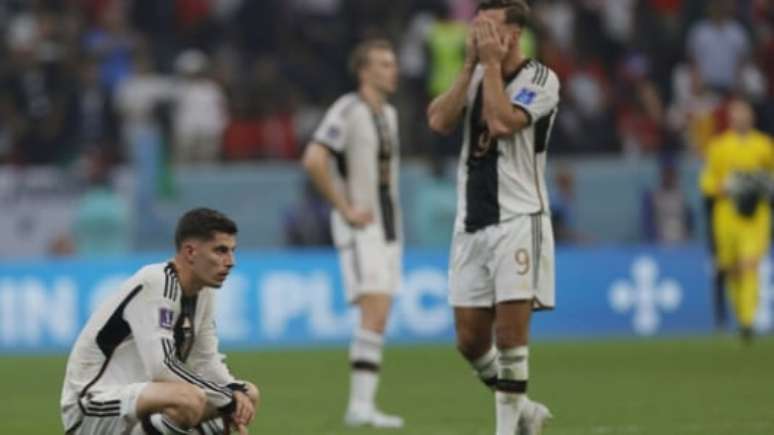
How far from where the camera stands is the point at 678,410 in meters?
12.5

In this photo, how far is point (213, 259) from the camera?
340 inches

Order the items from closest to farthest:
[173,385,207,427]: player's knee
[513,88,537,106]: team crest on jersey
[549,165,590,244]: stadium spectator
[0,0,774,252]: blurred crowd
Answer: [173,385,207,427]: player's knee < [513,88,537,106]: team crest on jersey < [549,165,590,244]: stadium spectator < [0,0,774,252]: blurred crowd

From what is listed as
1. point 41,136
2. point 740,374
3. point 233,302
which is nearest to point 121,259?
point 233,302

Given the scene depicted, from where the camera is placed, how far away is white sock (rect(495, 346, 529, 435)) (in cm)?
973

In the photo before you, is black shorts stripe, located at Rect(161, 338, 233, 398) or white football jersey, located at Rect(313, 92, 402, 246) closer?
black shorts stripe, located at Rect(161, 338, 233, 398)

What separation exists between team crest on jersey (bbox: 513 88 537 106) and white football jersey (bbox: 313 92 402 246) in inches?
118

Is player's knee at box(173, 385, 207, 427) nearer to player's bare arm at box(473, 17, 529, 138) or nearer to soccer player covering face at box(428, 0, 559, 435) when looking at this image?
soccer player covering face at box(428, 0, 559, 435)

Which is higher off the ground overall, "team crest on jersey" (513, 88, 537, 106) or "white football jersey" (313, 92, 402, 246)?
"team crest on jersey" (513, 88, 537, 106)

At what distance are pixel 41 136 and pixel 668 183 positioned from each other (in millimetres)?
7011

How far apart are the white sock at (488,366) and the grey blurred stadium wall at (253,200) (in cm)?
1073

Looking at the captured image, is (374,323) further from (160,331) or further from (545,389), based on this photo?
(160,331)

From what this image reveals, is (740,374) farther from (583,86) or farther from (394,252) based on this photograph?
(583,86)

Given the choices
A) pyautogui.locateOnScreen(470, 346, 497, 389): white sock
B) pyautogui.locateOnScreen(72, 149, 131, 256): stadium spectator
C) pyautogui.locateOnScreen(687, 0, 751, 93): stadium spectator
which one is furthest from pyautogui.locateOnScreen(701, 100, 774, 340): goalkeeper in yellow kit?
pyautogui.locateOnScreen(470, 346, 497, 389): white sock

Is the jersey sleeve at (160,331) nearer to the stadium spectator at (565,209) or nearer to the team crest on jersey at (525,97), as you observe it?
the team crest on jersey at (525,97)
